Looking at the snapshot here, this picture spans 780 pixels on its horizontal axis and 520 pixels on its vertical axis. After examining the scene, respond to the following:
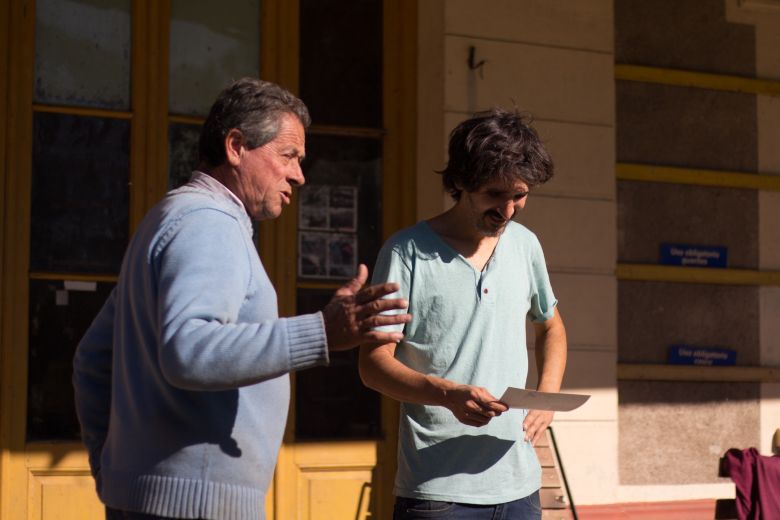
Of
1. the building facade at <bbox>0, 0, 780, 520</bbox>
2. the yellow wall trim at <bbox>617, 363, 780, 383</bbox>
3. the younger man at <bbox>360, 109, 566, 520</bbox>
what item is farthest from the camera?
the yellow wall trim at <bbox>617, 363, 780, 383</bbox>

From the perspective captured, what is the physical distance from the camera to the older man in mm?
2127

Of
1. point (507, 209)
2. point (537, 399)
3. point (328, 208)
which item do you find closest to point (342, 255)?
point (328, 208)

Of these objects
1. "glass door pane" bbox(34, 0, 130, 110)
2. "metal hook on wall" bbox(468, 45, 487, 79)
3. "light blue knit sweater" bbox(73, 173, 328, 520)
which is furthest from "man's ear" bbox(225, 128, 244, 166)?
"metal hook on wall" bbox(468, 45, 487, 79)

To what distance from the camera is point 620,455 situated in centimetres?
642

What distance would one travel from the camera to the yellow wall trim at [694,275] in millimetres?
6477

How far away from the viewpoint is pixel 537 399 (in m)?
2.94

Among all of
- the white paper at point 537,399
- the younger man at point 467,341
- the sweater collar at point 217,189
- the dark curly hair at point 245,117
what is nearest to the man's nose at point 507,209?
the younger man at point 467,341

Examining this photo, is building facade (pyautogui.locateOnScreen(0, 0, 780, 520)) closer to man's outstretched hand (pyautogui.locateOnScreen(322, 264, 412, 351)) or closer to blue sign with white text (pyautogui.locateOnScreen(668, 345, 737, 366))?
blue sign with white text (pyautogui.locateOnScreen(668, 345, 737, 366))

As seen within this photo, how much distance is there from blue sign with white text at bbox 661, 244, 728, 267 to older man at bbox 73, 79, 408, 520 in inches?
175

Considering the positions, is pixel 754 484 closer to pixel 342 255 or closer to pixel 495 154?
pixel 342 255

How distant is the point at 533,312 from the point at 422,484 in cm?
71

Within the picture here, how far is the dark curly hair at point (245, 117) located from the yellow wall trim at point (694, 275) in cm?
414

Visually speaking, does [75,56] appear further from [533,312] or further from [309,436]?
[533,312]

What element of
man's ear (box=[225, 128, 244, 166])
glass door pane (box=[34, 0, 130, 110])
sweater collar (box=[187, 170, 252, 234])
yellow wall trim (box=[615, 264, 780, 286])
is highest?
glass door pane (box=[34, 0, 130, 110])
